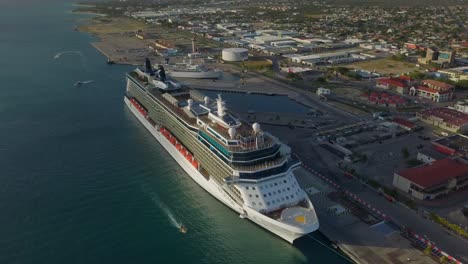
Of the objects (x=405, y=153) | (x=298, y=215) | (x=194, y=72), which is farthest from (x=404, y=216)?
(x=194, y=72)

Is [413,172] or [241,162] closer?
[241,162]

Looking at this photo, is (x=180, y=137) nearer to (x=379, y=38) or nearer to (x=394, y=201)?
(x=394, y=201)

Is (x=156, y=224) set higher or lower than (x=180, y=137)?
lower

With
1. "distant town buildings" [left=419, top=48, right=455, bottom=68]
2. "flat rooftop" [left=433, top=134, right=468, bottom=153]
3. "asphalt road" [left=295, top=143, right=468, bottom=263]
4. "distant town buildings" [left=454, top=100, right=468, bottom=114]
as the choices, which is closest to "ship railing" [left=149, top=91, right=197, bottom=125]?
"asphalt road" [left=295, top=143, right=468, bottom=263]

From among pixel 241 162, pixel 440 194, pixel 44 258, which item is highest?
pixel 241 162

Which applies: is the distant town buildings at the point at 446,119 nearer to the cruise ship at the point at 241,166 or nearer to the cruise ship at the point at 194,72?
the cruise ship at the point at 241,166

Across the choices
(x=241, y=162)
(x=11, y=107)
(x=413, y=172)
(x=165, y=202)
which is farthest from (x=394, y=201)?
(x=11, y=107)

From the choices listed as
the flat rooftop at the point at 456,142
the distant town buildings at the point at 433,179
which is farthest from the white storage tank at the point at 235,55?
the distant town buildings at the point at 433,179
